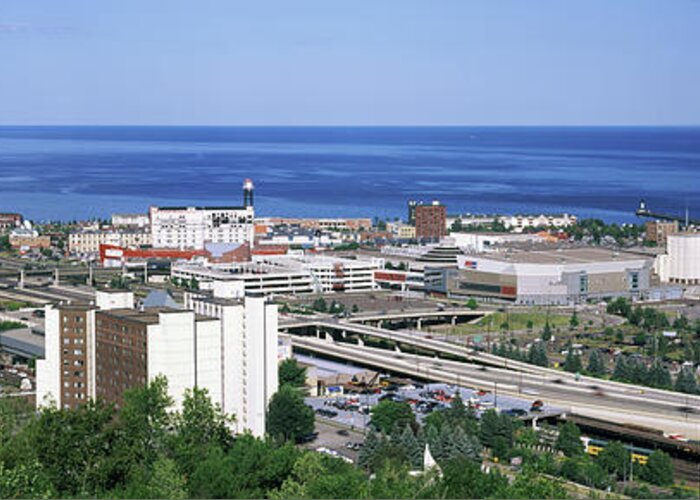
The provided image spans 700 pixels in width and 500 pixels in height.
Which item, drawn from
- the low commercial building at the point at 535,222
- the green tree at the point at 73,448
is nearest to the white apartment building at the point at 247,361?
the green tree at the point at 73,448

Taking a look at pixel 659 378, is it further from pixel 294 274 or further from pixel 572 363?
pixel 294 274

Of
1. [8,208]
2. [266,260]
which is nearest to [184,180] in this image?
[8,208]

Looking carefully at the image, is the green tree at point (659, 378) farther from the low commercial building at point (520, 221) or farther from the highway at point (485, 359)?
the low commercial building at point (520, 221)

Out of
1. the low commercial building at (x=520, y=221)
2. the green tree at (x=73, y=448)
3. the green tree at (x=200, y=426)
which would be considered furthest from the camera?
the low commercial building at (x=520, y=221)

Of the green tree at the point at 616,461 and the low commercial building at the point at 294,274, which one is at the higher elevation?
the low commercial building at the point at 294,274

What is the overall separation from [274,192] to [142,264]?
2239 centimetres

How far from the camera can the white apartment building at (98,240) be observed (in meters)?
29.4

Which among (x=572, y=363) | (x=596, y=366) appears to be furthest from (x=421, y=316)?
(x=596, y=366)

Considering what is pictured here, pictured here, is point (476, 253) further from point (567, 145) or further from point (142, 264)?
point (567, 145)

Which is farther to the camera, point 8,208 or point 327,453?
point 8,208

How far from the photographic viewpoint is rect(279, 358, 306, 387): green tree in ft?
47.5

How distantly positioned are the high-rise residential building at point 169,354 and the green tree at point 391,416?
97 centimetres

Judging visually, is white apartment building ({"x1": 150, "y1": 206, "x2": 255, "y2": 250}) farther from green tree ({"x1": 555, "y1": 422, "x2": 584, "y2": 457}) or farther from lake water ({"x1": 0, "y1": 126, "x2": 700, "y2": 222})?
green tree ({"x1": 555, "y1": 422, "x2": 584, "y2": 457})

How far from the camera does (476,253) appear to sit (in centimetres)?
2464
